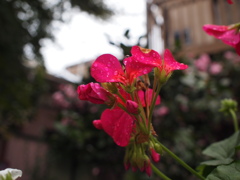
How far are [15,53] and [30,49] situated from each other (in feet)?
1.11

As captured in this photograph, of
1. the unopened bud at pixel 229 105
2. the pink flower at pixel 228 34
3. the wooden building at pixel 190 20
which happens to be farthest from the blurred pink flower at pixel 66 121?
the pink flower at pixel 228 34

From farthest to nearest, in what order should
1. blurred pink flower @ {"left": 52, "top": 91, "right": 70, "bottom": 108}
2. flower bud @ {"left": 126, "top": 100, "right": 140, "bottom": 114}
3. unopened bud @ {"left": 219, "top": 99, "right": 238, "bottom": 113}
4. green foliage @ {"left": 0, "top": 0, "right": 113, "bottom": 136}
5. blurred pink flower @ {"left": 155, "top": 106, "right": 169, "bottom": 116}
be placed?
1. green foliage @ {"left": 0, "top": 0, "right": 113, "bottom": 136}
2. blurred pink flower @ {"left": 52, "top": 91, "right": 70, "bottom": 108}
3. blurred pink flower @ {"left": 155, "top": 106, "right": 169, "bottom": 116}
4. unopened bud @ {"left": 219, "top": 99, "right": 238, "bottom": 113}
5. flower bud @ {"left": 126, "top": 100, "right": 140, "bottom": 114}

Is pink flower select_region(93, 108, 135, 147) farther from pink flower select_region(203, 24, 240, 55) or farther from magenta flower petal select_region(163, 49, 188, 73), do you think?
pink flower select_region(203, 24, 240, 55)

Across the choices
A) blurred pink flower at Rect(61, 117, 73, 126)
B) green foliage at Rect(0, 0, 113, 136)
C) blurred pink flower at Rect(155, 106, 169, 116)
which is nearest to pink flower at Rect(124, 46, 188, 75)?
blurred pink flower at Rect(155, 106, 169, 116)

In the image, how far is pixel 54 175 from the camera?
104 inches

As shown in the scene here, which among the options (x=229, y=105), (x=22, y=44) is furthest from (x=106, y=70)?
(x=22, y=44)

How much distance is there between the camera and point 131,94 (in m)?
0.34

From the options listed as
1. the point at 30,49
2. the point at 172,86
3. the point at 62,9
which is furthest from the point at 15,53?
the point at 172,86

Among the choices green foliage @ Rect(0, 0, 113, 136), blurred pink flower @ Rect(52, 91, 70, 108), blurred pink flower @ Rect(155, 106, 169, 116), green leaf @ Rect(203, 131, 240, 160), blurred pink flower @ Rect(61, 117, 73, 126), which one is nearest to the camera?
green leaf @ Rect(203, 131, 240, 160)

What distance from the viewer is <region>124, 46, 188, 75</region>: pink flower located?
1.07ft

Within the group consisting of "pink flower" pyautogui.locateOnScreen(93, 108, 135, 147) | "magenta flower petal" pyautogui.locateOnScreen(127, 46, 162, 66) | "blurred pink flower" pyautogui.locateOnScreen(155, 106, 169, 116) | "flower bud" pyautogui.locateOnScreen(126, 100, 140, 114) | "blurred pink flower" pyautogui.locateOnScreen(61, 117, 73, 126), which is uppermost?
"magenta flower petal" pyautogui.locateOnScreen(127, 46, 162, 66)

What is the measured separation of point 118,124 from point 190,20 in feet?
11.9

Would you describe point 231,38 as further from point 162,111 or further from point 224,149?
point 162,111

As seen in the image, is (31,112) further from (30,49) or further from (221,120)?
(221,120)
